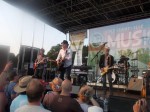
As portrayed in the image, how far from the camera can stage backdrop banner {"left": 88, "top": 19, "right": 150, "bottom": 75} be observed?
9258mm

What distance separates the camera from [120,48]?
10.0m

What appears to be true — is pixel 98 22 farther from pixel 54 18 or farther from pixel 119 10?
pixel 54 18

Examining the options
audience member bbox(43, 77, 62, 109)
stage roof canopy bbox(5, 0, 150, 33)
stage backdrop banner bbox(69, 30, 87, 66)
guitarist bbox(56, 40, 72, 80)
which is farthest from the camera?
stage backdrop banner bbox(69, 30, 87, 66)

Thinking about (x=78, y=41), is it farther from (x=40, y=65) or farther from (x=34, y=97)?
(x=34, y=97)

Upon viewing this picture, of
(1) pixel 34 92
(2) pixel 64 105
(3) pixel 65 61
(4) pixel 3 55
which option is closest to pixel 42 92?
(1) pixel 34 92

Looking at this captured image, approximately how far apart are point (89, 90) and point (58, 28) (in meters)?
9.73

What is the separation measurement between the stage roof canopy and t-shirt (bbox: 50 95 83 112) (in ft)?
23.8

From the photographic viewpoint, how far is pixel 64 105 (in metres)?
2.25

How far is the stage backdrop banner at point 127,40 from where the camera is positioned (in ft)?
30.4

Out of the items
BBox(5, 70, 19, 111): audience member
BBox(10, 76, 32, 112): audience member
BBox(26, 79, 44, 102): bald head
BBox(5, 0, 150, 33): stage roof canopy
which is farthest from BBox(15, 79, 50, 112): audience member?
BBox(5, 0, 150, 33): stage roof canopy

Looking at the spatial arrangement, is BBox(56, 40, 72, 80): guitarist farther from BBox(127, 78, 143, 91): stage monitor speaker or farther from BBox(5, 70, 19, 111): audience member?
BBox(127, 78, 143, 91): stage monitor speaker

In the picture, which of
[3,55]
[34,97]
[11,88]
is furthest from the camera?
[3,55]

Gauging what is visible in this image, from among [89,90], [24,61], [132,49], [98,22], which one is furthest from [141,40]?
[89,90]

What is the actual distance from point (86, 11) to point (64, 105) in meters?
8.27
